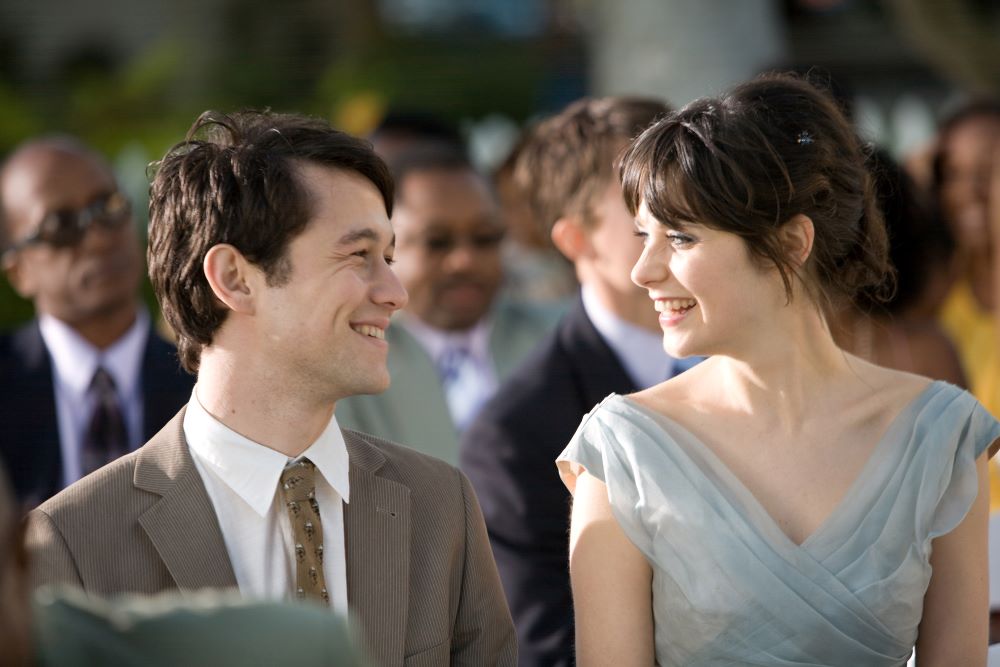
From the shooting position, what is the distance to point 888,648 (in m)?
2.62

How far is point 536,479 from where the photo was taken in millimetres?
3395

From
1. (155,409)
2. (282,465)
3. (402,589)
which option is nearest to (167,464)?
(282,465)

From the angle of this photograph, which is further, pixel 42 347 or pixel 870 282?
pixel 42 347

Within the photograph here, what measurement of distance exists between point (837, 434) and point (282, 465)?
109 centimetres

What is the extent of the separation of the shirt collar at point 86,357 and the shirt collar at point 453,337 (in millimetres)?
1190

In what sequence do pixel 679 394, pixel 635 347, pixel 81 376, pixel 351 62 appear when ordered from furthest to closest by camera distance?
pixel 351 62
pixel 81 376
pixel 635 347
pixel 679 394

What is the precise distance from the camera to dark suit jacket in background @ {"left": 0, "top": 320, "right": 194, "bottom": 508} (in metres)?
4.00

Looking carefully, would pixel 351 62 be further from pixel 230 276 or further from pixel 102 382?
pixel 230 276

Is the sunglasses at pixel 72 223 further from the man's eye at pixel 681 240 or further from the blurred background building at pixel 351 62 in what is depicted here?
the blurred background building at pixel 351 62

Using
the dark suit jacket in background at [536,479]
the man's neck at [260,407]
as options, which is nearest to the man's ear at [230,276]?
the man's neck at [260,407]

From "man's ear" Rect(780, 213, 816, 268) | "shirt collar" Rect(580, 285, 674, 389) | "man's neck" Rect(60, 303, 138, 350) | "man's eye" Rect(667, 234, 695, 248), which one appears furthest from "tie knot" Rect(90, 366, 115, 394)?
"man's ear" Rect(780, 213, 816, 268)

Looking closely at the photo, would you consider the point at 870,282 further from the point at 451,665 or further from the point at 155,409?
the point at 155,409

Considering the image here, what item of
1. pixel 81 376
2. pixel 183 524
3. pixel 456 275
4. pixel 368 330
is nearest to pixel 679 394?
pixel 368 330

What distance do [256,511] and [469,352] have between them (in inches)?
110
